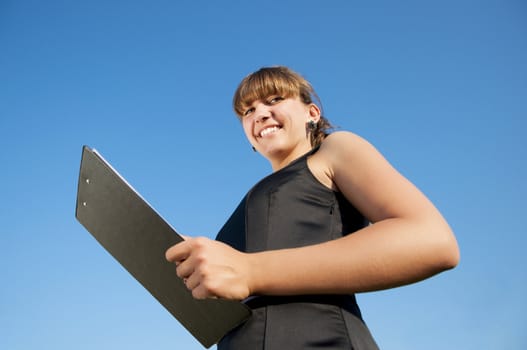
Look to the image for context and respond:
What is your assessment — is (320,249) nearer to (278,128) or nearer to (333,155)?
(333,155)

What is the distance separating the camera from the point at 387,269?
1495 millimetres

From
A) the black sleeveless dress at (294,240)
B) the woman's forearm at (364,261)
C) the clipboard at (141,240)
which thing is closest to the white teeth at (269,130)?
the black sleeveless dress at (294,240)

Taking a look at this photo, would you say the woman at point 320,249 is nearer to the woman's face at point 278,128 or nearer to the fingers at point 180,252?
the fingers at point 180,252

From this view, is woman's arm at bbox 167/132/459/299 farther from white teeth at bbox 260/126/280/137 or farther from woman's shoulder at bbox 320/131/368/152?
white teeth at bbox 260/126/280/137

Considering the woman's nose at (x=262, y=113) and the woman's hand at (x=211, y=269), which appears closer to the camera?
the woman's hand at (x=211, y=269)

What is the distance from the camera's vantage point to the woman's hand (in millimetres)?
1481

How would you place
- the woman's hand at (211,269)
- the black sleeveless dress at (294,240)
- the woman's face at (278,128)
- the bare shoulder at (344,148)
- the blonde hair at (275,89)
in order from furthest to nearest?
the blonde hair at (275,89) < the woman's face at (278,128) < the bare shoulder at (344,148) < the black sleeveless dress at (294,240) < the woman's hand at (211,269)

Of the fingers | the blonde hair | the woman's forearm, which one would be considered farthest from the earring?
the fingers

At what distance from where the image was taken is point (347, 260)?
152 cm

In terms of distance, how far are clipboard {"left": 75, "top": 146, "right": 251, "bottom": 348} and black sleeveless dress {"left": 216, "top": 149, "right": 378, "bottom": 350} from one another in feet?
0.33

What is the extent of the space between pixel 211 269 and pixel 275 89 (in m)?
1.59

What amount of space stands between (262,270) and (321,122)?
5.06 feet

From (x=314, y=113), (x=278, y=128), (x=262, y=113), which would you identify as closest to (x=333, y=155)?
(x=278, y=128)

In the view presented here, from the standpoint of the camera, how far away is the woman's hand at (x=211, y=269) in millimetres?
1481
